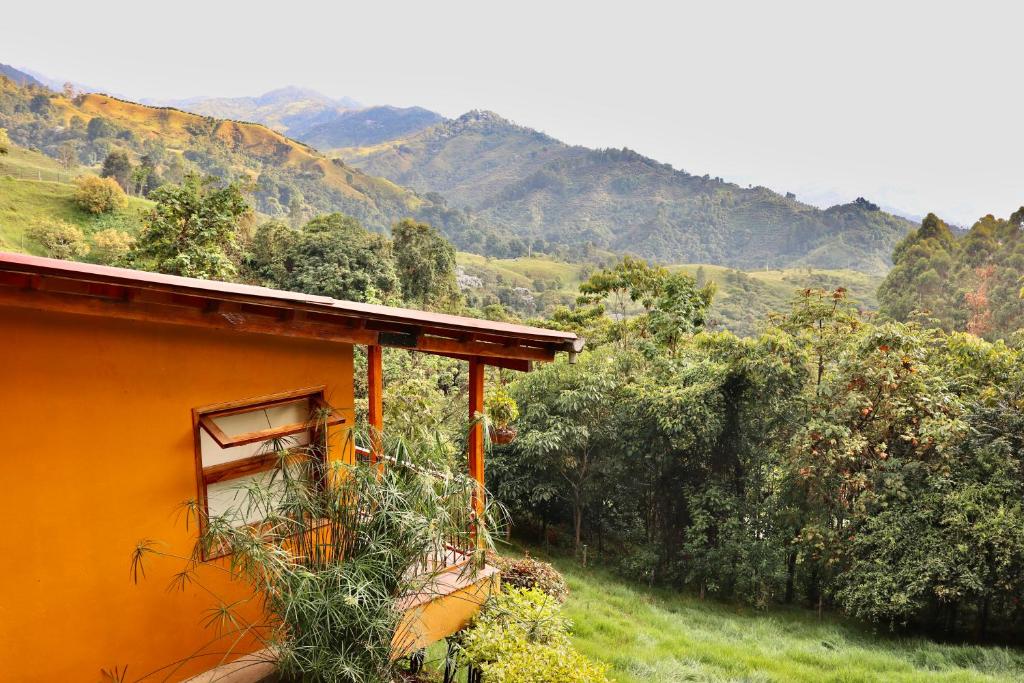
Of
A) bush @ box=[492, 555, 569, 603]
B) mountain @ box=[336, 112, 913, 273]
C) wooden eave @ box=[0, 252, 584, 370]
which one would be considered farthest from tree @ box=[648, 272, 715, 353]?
mountain @ box=[336, 112, 913, 273]

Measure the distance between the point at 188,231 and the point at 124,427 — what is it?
12.0 m

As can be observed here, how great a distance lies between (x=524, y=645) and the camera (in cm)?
465

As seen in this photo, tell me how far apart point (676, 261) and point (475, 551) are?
85949 mm

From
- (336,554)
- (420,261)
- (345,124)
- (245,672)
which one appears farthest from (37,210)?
(345,124)

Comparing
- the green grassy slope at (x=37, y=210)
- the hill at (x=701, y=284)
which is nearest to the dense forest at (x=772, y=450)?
the green grassy slope at (x=37, y=210)

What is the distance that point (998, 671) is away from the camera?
24.6ft

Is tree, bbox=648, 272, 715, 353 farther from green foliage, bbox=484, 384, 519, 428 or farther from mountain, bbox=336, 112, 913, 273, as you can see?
mountain, bbox=336, 112, 913, 273

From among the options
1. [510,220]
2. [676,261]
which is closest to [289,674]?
[676,261]

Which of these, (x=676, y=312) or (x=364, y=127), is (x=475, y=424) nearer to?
(x=676, y=312)

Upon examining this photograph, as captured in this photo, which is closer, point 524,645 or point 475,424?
point 524,645

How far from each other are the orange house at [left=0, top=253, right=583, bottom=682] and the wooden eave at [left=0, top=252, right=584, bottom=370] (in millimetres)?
11

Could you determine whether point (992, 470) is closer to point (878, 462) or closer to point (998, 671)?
point (878, 462)

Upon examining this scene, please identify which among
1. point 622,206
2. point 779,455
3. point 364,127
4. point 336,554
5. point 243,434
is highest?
point 364,127

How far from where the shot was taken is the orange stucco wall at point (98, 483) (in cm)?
323
